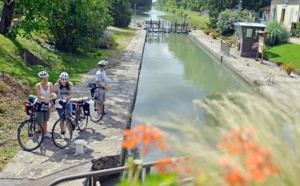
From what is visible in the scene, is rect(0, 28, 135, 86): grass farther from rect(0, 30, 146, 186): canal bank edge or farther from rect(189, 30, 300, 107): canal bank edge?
rect(189, 30, 300, 107): canal bank edge

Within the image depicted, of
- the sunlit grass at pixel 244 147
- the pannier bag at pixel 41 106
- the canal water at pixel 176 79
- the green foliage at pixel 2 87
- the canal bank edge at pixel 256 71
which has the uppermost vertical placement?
the sunlit grass at pixel 244 147

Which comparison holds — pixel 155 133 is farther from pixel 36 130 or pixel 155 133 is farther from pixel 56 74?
pixel 56 74

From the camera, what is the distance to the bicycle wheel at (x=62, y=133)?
7.32 meters

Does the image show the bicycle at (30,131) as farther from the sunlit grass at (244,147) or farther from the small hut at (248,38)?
the small hut at (248,38)

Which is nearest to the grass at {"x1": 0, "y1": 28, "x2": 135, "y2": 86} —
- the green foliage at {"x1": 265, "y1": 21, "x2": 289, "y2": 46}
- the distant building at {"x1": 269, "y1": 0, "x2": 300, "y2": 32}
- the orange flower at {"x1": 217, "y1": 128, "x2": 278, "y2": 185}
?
the orange flower at {"x1": 217, "y1": 128, "x2": 278, "y2": 185}

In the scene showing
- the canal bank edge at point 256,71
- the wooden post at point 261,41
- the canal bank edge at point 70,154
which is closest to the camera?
the canal bank edge at point 70,154

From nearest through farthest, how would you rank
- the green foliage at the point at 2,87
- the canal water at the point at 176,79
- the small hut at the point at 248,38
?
the green foliage at the point at 2,87
the canal water at the point at 176,79
the small hut at the point at 248,38

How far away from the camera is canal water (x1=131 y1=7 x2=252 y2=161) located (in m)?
13.4

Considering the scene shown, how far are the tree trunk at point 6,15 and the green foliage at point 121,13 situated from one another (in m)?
23.4

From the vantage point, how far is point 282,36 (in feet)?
83.9

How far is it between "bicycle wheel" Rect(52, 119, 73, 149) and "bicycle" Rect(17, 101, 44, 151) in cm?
34

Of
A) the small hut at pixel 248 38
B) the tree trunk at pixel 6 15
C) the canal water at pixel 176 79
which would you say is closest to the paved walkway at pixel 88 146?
the canal water at pixel 176 79

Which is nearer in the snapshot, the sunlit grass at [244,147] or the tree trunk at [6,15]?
the sunlit grass at [244,147]

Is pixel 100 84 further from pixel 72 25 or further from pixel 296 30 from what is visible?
pixel 296 30
